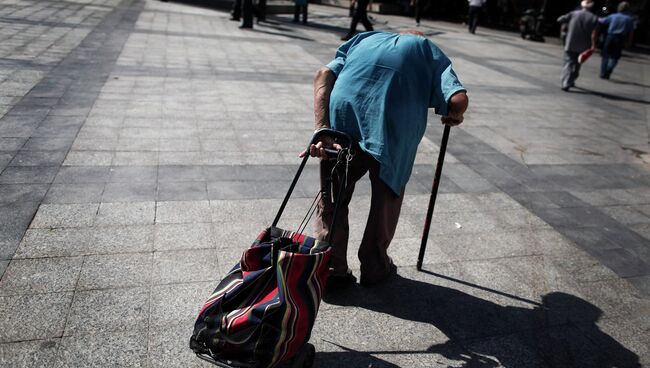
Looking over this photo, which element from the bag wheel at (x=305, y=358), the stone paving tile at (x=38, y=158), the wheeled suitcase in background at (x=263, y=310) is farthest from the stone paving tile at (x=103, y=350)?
the stone paving tile at (x=38, y=158)

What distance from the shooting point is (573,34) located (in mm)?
10891

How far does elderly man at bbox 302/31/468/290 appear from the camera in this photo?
10.2 feet

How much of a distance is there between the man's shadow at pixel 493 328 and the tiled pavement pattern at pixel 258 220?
0.01m

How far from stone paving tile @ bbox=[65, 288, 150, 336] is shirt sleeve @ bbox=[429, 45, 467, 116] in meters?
2.22

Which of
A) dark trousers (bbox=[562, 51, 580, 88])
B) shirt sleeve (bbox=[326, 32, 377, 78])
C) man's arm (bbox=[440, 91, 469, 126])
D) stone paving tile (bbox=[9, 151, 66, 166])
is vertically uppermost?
shirt sleeve (bbox=[326, 32, 377, 78])

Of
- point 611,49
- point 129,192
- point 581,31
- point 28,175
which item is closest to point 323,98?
point 129,192

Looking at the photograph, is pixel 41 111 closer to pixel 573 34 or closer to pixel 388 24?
pixel 573 34

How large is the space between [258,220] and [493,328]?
210 centimetres

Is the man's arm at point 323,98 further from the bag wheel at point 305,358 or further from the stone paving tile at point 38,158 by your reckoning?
the stone paving tile at point 38,158

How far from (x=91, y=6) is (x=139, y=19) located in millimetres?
2638

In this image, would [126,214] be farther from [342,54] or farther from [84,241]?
[342,54]

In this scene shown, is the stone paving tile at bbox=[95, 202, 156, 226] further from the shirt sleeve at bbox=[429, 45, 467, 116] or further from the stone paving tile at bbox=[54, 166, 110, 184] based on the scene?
the shirt sleeve at bbox=[429, 45, 467, 116]

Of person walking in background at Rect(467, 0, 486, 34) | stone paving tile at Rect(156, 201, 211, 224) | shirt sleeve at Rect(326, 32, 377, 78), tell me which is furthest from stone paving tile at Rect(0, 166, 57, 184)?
person walking in background at Rect(467, 0, 486, 34)

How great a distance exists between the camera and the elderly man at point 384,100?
310cm
